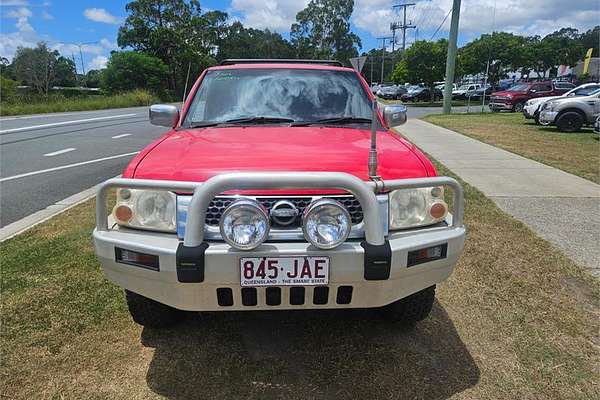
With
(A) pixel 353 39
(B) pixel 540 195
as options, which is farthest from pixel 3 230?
(A) pixel 353 39

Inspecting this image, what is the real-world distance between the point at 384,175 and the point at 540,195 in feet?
16.2

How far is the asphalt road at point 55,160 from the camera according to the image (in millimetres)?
6020

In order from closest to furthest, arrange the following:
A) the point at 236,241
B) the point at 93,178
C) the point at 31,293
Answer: the point at 236,241
the point at 31,293
the point at 93,178

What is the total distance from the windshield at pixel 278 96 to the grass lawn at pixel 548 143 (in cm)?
583

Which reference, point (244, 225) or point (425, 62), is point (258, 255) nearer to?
point (244, 225)

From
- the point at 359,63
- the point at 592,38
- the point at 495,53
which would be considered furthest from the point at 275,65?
the point at 592,38

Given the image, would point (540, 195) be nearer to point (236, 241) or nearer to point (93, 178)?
point (236, 241)

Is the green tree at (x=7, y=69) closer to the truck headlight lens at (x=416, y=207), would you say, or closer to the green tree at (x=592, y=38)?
the truck headlight lens at (x=416, y=207)

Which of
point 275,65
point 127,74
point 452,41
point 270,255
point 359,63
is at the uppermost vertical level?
point 452,41

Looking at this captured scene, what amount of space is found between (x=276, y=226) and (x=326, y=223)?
0.25m

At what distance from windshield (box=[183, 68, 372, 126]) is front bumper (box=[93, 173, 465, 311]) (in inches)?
49.1

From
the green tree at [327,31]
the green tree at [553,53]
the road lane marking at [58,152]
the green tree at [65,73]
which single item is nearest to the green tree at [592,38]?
the green tree at [553,53]

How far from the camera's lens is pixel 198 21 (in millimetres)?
63750

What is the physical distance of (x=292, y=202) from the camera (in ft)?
6.93
